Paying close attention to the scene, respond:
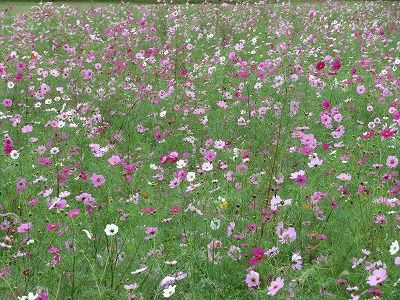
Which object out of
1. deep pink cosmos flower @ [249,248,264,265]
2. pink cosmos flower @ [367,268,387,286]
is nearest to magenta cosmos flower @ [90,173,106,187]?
deep pink cosmos flower @ [249,248,264,265]

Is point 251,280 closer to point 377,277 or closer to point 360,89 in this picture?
point 377,277

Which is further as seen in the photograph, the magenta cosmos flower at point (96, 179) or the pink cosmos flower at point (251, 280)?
the magenta cosmos flower at point (96, 179)

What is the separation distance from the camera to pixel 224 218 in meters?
2.94

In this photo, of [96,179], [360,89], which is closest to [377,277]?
[96,179]

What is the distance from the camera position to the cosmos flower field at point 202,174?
253cm

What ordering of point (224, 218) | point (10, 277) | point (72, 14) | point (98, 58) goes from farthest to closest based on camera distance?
point (72, 14), point (98, 58), point (224, 218), point (10, 277)

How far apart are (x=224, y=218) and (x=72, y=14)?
935 centimetres

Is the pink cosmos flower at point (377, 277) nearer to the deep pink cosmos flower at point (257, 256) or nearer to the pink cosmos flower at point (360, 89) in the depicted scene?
the deep pink cosmos flower at point (257, 256)

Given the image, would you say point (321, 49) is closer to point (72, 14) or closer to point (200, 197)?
point (200, 197)

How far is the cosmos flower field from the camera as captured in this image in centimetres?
253

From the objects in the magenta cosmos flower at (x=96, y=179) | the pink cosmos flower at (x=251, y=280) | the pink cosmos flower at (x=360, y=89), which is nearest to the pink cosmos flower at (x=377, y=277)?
the pink cosmos flower at (x=251, y=280)

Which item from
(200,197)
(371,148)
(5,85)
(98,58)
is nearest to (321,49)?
(98,58)

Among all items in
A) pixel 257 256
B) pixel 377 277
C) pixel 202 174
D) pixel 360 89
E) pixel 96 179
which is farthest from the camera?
pixel 360 89

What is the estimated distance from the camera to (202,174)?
3.73m
